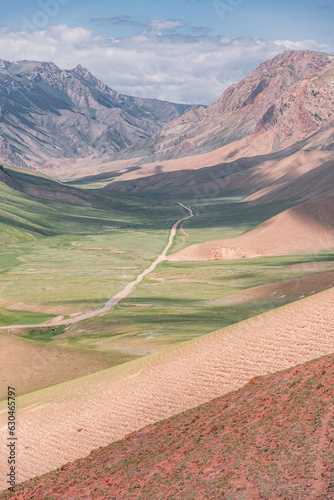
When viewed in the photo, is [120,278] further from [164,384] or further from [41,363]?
[164,384]

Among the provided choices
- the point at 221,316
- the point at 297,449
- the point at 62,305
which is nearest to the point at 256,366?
the point at 297,449

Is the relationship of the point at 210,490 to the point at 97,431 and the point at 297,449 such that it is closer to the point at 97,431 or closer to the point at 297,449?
the point at 297,449

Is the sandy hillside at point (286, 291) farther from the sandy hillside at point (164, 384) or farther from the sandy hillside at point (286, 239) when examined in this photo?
the sandy hillside at point (286, 239)

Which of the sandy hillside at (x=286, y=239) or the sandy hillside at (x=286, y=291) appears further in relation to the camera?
the sandy hillside at (x=286, y=239)

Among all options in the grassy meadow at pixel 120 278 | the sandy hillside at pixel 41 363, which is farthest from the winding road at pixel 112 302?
the sandy hillside at pixel 41 363

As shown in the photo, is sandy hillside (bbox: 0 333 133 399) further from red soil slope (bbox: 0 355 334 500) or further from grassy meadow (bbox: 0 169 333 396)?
red soil slope (bbox: 0 355 334 500)

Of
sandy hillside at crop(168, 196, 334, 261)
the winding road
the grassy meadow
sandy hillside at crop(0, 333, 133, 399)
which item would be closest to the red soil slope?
sandy hillside at crop(0, 333, 133, 399)

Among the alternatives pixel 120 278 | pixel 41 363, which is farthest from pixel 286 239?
pixel 41 363
